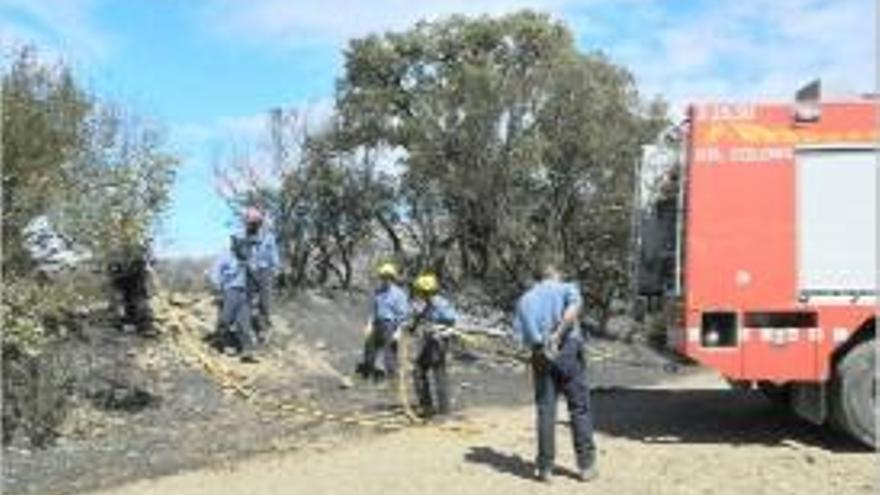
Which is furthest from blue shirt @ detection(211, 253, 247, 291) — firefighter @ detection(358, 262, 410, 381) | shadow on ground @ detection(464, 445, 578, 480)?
shadow on ground @ detection(464, 445, 578, 480)

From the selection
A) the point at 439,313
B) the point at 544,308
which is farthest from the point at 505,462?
the point at 439,313

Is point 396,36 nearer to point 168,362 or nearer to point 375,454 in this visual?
point 168,362

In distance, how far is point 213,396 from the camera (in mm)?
19984

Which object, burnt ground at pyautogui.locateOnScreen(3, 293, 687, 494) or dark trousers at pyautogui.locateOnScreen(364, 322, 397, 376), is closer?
burnt ground at pyautogui.locateOnScreen(3, 293, 687, 494)

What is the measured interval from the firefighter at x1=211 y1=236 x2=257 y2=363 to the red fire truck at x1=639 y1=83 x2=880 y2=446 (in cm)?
705

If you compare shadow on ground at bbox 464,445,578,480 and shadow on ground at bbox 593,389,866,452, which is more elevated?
shadow on ground at bbox 593,389,866,452

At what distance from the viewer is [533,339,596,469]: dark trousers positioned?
14.8 metres

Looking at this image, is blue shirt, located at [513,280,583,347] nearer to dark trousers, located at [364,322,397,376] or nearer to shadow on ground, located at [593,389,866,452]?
shadow on ground, located at [593,389,866,452]

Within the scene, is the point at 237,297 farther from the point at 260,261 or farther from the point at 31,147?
the point at 31,147

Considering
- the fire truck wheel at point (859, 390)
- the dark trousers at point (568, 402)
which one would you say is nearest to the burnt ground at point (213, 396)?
the dark trousers at point (568, 402)

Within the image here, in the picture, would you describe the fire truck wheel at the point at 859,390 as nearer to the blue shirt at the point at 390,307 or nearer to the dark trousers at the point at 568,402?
the dark trousers at the point at 568,402

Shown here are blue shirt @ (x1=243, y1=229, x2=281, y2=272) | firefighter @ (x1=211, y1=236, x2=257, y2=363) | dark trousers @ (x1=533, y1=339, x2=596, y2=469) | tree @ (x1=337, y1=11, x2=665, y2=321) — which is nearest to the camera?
dark trousers @ (x1=533, y1=339, x2=596, y2=469)

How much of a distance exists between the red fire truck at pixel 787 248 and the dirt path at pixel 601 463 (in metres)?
0.77

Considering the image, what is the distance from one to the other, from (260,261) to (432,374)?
4.08m
